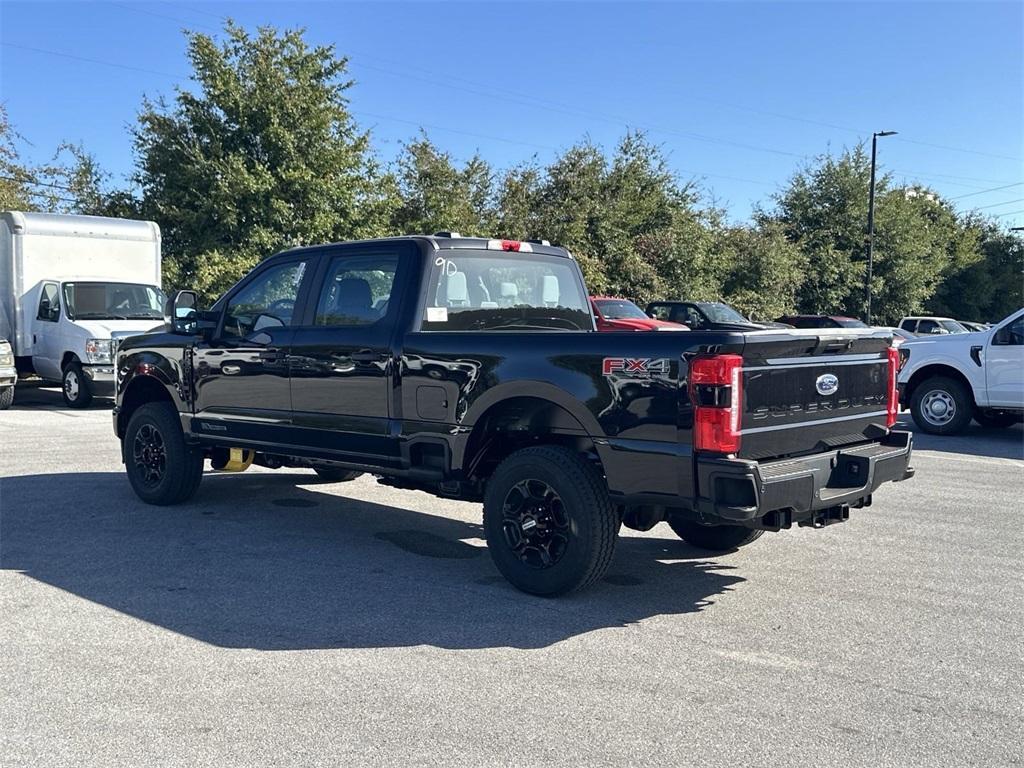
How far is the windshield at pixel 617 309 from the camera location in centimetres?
1989

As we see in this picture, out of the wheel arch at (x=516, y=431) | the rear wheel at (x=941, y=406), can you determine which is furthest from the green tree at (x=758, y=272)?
the wheel arch at (x=516, y=431)


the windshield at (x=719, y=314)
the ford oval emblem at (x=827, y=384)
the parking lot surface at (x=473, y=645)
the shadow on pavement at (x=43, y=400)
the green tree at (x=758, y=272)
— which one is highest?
the green tree at (x=758, y=272)

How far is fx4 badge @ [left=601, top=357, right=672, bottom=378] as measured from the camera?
184 inches

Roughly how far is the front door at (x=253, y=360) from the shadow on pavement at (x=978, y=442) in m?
8.25

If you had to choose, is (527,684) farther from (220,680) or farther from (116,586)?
(116,586)

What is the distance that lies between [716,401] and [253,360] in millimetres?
3617

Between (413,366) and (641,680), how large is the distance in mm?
2411

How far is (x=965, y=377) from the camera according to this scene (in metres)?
12.6

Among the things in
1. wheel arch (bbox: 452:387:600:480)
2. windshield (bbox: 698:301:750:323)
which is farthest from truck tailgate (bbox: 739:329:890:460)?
windshield (bbox: 698:301:750:323)

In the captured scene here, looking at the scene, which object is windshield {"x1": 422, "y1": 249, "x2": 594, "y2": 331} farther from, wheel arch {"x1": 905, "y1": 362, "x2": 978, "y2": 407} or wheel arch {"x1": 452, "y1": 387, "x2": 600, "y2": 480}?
wheel arch {"x1": 905, "y1": 362, "x2": 978, "y2": 407}

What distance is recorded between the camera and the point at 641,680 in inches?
164

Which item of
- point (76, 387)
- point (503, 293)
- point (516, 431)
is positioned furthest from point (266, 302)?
point (76, 387)

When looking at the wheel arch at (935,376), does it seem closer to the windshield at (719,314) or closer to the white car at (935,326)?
the windshield at (719,314)

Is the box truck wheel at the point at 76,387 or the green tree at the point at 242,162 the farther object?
the green tree at the point at 242,162
